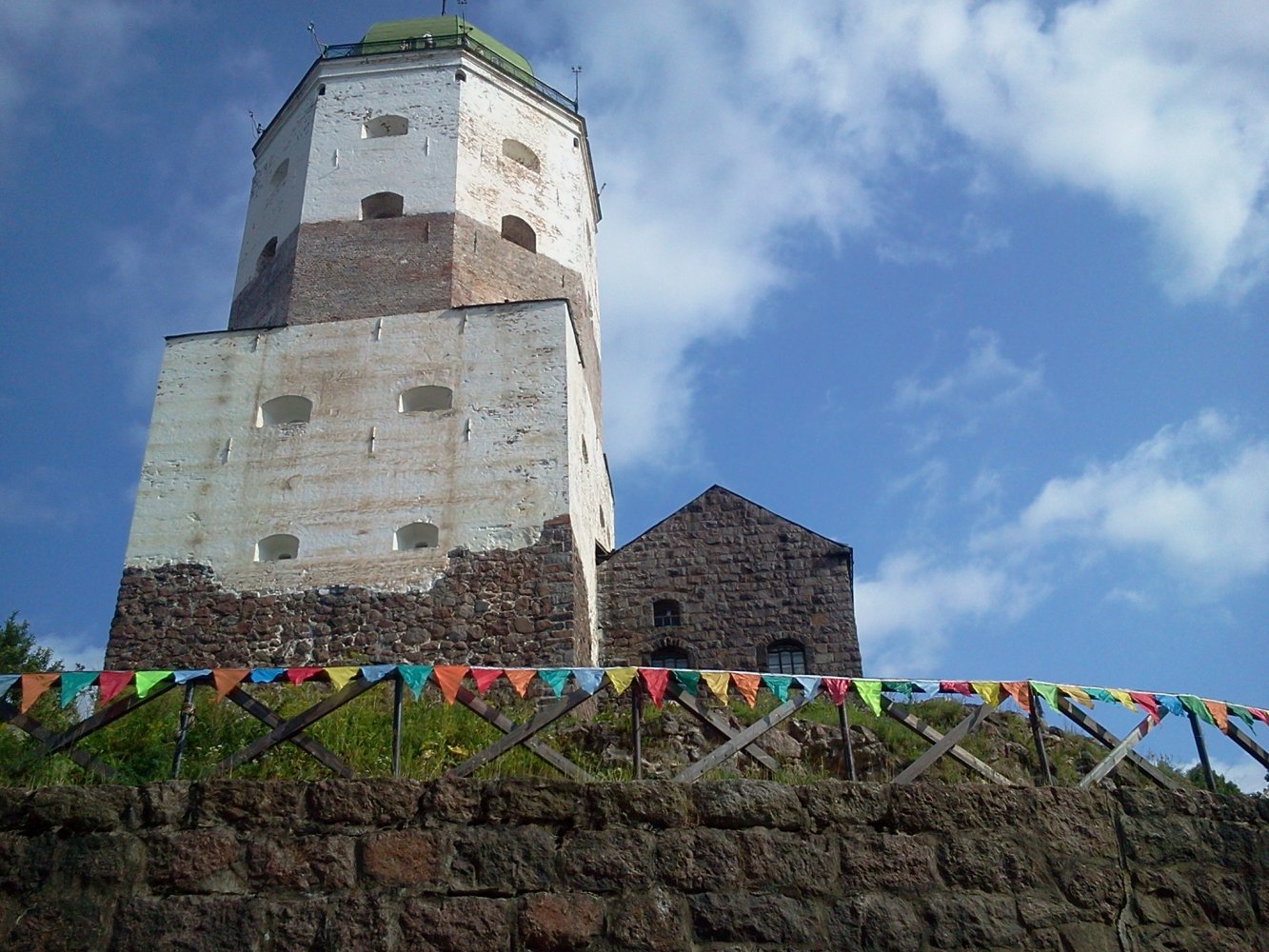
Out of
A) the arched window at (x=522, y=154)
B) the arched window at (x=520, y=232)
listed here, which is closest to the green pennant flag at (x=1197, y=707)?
the arched window at (x=520, y=232)

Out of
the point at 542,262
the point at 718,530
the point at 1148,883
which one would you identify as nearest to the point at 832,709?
the point at 718,530

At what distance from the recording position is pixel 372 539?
17.5 m

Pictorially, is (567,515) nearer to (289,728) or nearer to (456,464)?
(456,464)

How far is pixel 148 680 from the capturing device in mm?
8047

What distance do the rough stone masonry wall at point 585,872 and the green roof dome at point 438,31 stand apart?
21363 mm

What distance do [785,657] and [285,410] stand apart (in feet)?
29.8

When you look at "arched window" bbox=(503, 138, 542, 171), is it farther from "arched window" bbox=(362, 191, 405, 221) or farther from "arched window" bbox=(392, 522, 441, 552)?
"arched window" bbox=(392, 522, 441, 552)

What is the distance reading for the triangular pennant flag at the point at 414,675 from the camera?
312 inches

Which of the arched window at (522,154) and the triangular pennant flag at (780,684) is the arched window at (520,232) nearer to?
the arched window at (522,154)

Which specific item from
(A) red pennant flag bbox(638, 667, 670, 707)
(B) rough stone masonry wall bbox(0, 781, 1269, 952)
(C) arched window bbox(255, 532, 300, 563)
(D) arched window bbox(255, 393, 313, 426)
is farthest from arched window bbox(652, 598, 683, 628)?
(B) rough stone masonry wall bbox(0, 781, 1269, 952)

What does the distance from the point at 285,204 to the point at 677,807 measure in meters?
18.4

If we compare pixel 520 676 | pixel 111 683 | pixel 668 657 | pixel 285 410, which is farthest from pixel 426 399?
pixel 111 683

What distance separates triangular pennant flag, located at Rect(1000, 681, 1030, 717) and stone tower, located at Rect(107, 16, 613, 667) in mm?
8110

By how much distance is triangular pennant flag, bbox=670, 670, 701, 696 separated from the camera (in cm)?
844
